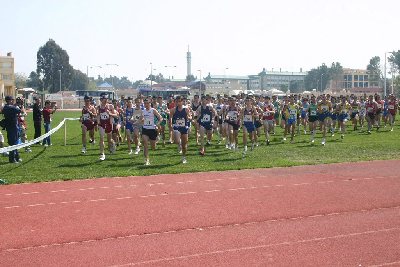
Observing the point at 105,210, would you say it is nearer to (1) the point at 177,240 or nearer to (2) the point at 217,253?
(1) the point at 177,240

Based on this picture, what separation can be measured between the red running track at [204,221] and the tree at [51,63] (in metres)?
102

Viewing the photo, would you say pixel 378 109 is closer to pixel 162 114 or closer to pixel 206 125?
pixel 162 114

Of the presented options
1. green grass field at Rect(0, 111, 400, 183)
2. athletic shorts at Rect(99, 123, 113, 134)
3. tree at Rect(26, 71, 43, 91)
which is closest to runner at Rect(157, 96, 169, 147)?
green grass field at Rect(0, 111, 400, 183)

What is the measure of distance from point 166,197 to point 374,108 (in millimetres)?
18651

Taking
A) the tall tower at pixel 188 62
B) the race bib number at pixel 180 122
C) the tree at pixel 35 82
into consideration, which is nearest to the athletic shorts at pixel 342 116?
the race bib number at pixel 180 122

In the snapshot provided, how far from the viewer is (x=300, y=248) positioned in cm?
683

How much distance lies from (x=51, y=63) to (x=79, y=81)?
14.7m

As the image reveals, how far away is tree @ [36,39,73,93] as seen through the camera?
108m

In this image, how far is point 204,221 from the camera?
830 cm

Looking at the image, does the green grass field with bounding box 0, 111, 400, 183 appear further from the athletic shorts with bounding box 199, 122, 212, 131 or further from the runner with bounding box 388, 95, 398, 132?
the runner with bounding box 388, 95, 398, 132

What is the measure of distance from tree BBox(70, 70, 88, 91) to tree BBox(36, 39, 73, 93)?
1059 cm

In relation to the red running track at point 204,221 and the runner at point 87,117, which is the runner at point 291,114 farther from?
the red running track at point 204,221

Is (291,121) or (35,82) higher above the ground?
(35,82)

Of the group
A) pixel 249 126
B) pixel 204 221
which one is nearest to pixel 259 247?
pixel 204 221
